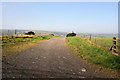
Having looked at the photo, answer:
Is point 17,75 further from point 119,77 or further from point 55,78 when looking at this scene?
point 119,77

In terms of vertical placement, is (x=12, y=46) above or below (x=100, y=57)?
above

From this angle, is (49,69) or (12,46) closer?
(49,69)

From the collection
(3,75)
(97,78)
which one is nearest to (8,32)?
(3,75)

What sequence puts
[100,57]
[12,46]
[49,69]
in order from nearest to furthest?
[49,69]
[100,57]
[12,46]

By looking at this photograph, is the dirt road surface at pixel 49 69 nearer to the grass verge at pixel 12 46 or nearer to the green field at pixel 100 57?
the green field at pixel 100 57

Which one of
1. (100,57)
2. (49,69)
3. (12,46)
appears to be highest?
(12,46)

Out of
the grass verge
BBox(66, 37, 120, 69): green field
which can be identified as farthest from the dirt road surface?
the grass verge

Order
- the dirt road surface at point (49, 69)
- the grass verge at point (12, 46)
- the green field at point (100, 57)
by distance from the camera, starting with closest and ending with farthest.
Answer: the dirt road surface at point (49, 69) < the green field at point (100, 57) < the grass verge at point (12, 46)

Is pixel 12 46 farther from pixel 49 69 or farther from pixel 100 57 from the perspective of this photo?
pixel 100 57

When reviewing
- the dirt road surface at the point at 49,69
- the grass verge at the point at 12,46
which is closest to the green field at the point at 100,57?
the dirt road surface at the point at 49,69

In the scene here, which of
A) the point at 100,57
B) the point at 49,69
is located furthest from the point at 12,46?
the point at 100,57

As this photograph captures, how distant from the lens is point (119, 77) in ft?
15.1

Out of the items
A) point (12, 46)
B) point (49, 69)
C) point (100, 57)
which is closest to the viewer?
point (49, 69)

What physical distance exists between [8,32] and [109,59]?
3361 cm
